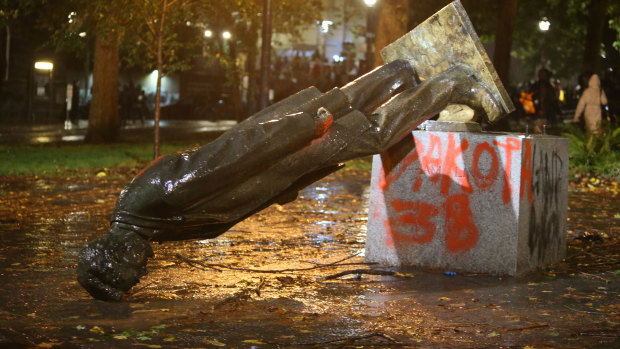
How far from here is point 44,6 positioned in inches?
907

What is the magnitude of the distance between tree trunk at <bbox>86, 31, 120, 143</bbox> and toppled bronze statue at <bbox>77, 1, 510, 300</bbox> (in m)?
17.1

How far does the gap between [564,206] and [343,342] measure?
388cm

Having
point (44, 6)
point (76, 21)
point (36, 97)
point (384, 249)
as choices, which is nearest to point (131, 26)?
point (76, 21)

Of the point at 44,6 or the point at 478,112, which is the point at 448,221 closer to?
the point at 478,112

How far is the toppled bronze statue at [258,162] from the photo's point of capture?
237 inches

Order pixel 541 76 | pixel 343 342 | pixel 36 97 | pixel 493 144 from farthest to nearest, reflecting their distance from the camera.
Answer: pixel 36 97 < pixel 541 76 < pixel 493 144 < pixel 343 342

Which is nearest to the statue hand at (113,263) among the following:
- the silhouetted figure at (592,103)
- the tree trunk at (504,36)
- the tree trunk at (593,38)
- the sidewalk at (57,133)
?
the silhouetted figure at (592,103)

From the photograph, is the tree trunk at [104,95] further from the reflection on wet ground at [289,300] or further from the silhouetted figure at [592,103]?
the reflection on wet ground at [289,300]

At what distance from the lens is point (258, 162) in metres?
6.15

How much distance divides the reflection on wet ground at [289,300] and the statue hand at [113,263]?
15 cm


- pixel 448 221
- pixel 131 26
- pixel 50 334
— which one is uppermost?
pixel 131 26

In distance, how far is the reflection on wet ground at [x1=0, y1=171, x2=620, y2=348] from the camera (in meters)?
5.37

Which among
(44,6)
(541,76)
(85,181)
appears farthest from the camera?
(541,76)

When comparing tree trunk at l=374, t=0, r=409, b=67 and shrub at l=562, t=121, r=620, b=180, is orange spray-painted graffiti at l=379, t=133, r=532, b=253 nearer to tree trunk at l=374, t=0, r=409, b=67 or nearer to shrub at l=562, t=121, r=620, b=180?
shrub at l=562, t=121, r=620, b=180
